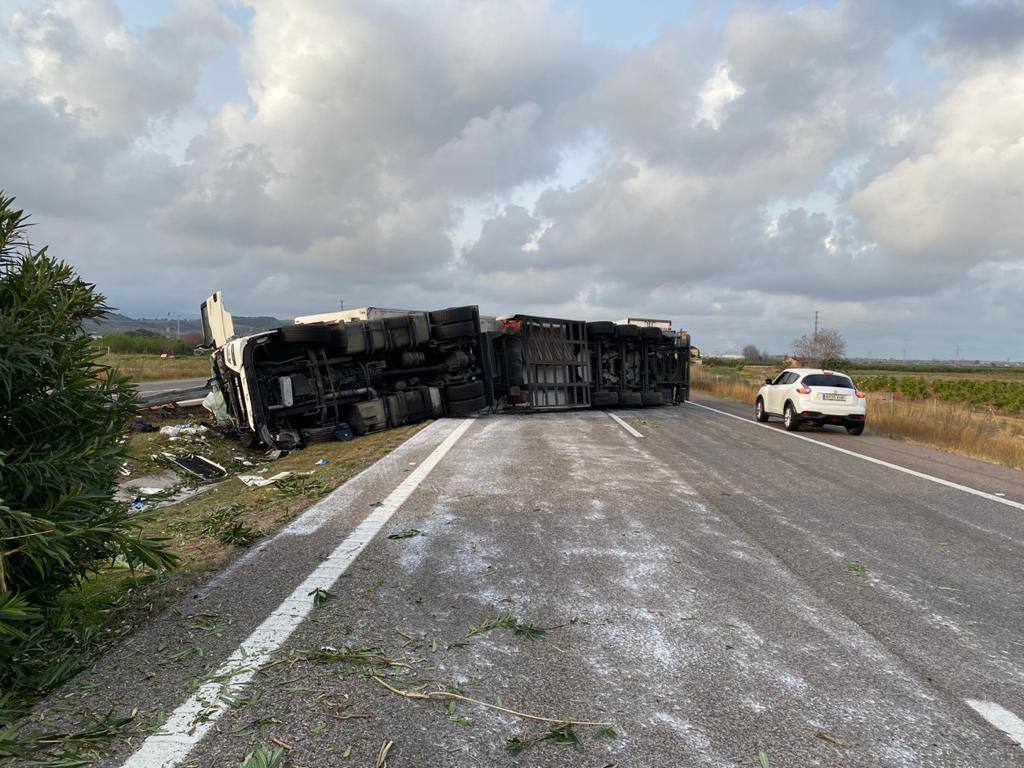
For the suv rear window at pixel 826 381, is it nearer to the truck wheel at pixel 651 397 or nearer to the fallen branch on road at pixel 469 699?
the truck wheel at pixel 651 397

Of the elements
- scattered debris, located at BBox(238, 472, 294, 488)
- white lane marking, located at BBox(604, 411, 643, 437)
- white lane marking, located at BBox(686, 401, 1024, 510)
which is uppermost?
white lane marking, located at BBox(604, 411, 643, 437)

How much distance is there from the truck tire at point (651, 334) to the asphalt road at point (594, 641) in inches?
553

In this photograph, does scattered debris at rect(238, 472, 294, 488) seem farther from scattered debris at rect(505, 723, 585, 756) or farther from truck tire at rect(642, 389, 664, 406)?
truck tire at rect(642, 389, 664, 406)

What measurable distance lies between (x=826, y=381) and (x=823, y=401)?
1.98 feet

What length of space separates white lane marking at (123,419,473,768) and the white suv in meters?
12.7

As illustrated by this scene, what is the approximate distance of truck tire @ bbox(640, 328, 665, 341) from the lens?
2034cm

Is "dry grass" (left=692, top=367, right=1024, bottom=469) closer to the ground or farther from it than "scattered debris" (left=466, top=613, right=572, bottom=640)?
closer to the ground

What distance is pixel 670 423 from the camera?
15352mm

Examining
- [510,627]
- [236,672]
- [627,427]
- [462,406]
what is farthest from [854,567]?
[462,406]

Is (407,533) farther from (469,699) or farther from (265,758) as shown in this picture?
(265,758)

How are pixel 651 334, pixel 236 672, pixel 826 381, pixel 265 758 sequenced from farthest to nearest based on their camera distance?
pixel 651 334 → pixel 826 381 → pixel 236 672 → pixel 265 758

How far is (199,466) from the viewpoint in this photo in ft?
37.8

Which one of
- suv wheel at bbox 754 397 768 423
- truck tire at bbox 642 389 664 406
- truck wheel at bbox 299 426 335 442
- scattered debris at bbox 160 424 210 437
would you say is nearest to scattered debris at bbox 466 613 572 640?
truck wheel at bbox 299 426 335 442

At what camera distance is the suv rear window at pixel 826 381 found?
1498 centimetres
